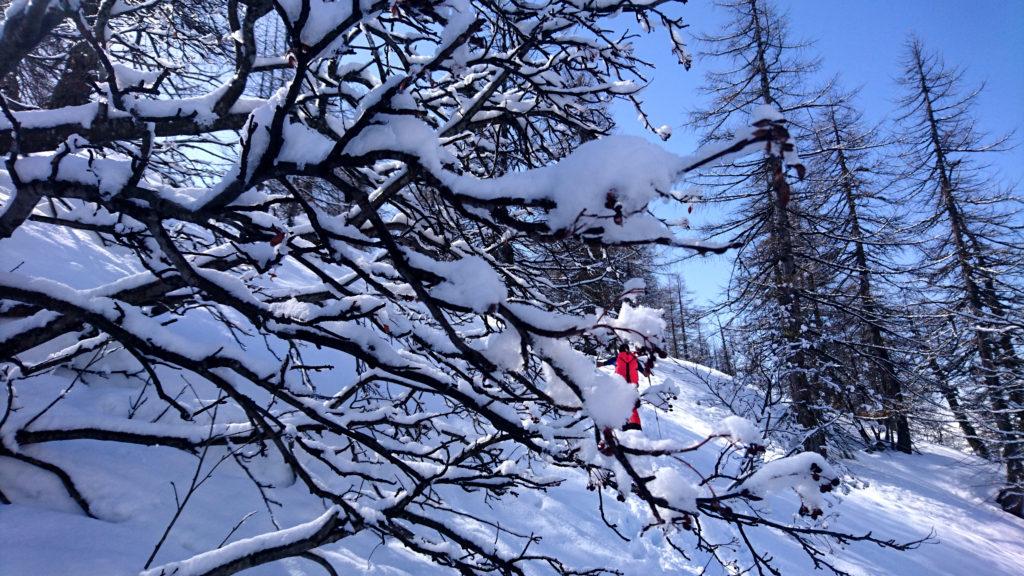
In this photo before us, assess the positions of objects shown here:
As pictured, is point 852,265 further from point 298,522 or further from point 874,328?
point 298,522

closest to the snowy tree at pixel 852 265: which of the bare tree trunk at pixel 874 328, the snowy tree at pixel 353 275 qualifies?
the bare tree trunk at pixel 874 328

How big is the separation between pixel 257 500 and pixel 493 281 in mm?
2936

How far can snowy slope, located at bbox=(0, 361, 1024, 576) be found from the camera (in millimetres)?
2010

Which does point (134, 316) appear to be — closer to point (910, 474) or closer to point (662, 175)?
point (662, 175)

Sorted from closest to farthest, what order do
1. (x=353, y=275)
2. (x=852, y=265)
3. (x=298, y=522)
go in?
(x=353, y=275) < (x=298, y=522) < (x=852, y=265)

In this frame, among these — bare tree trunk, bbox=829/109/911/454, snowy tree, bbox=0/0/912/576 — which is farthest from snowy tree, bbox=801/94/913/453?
snowy tree, bbox=0/0/912/576

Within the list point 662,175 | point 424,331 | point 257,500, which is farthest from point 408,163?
point 257,500

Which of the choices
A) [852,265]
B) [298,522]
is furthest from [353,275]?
[852,265]

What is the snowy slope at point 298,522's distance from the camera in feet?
6.59

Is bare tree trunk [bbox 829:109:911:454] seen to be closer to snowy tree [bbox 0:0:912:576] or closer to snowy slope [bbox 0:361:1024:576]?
snowy slope [bbox 0:361:1024:576]

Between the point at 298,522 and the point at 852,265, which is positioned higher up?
the point at 852,265

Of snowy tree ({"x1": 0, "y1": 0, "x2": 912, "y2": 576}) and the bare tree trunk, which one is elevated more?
the bare tree trunk

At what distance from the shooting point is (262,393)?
407cm

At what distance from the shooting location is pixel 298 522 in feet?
10.2
